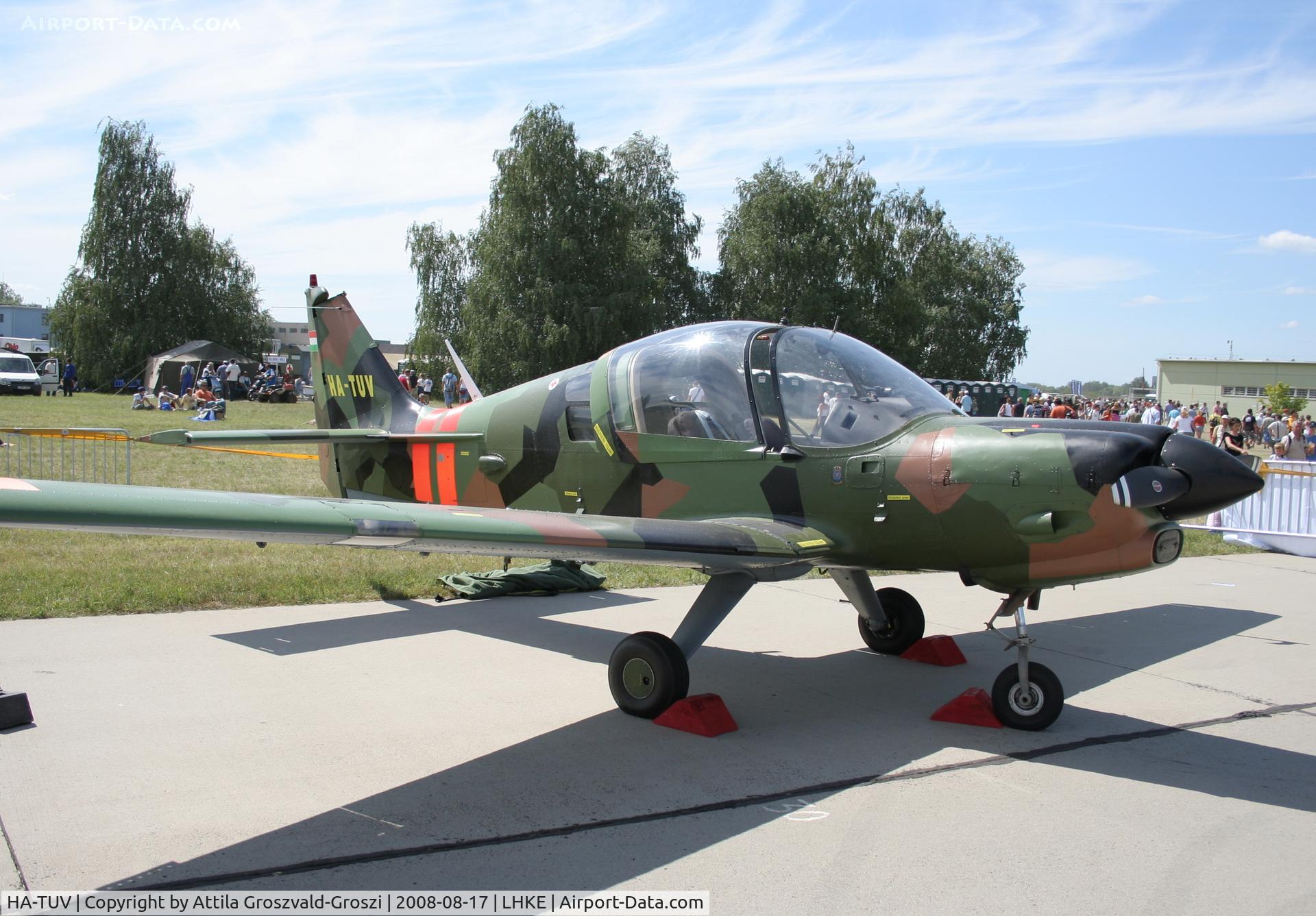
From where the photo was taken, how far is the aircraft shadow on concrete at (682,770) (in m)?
3.61

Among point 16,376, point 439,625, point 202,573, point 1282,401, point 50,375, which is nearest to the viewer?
point 439,625

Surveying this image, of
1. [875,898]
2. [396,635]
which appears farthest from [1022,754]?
[396,635]

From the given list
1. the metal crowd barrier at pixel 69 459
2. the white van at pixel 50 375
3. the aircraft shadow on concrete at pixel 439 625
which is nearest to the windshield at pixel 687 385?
the aircraft shadow on concrete at pixel 439 625

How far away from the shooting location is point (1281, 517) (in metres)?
13.1

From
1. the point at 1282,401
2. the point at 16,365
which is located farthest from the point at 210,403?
the point at 1282,401

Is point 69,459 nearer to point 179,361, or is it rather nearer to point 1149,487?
point 1149,487

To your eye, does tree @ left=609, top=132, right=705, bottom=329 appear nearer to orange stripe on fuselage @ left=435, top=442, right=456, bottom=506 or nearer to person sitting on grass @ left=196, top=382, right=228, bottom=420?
person sitting on grass @ left=196, top=382, right=228, bottom=420

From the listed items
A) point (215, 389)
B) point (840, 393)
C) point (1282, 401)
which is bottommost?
point (840, 393)

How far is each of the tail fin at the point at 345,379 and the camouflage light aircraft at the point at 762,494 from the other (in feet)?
4.06

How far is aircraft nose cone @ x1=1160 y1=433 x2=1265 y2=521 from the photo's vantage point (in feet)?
15.2

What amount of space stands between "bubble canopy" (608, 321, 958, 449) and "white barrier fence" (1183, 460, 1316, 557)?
9.30m

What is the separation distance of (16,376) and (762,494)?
139 ft

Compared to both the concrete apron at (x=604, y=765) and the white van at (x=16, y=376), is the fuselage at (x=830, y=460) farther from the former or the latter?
Answer: the white van at (x=16, y=376)

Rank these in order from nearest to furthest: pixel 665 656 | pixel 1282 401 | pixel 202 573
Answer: pixel 665 656 → pixel 202 573 → pixel 1282 401
